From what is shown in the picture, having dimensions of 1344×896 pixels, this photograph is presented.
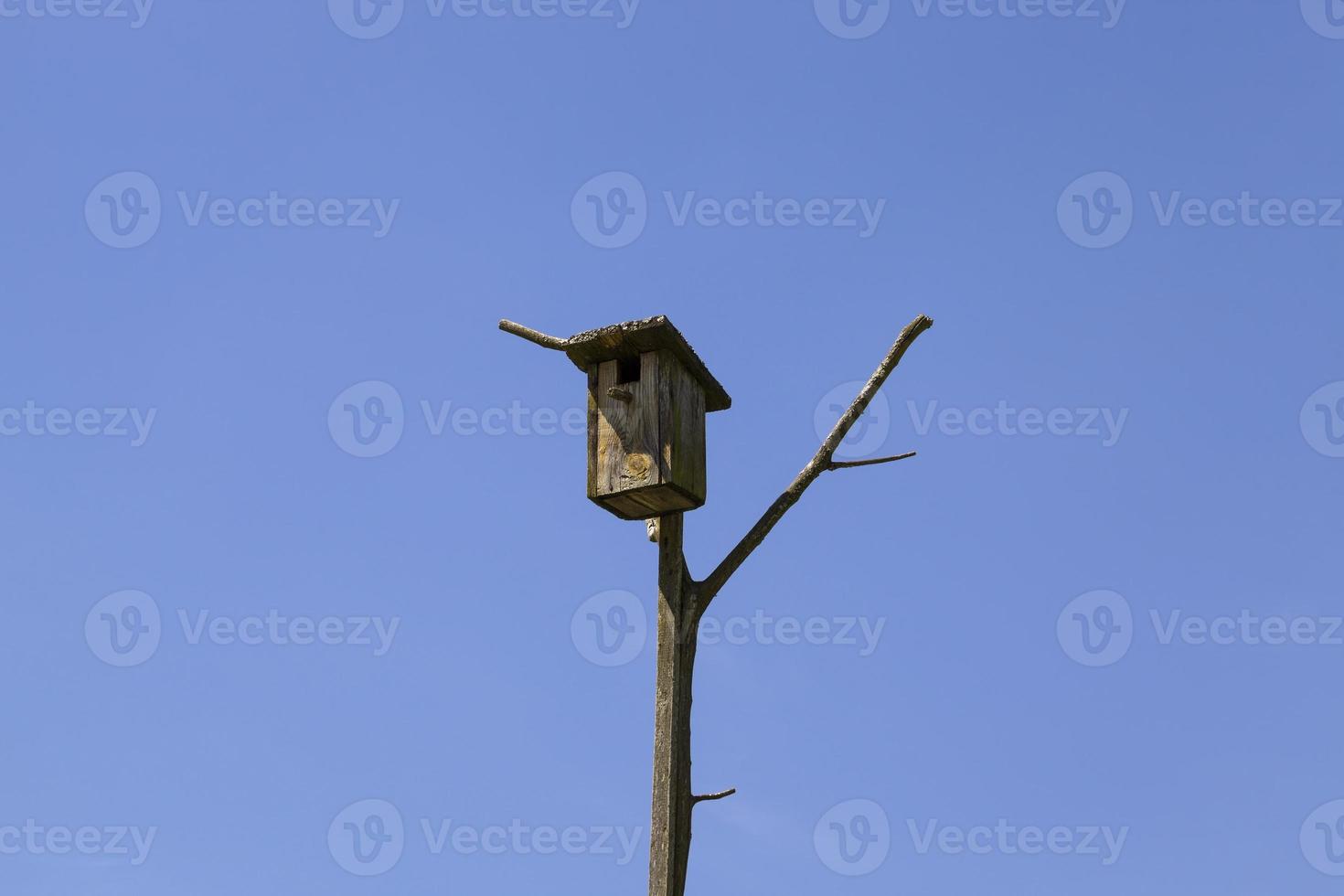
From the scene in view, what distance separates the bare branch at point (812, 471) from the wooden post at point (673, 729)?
0.12m

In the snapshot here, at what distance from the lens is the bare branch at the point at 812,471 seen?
561 centimetres

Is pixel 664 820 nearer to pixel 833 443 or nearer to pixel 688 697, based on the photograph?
pixel 688 697

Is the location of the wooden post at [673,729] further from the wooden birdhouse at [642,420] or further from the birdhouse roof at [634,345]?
the birdhouse roof at [634,345]

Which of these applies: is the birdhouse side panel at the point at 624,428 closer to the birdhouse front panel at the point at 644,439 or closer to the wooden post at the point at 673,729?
the birdhouse front panel at the point at 644,439

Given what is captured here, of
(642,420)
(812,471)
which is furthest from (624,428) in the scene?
(812,471)

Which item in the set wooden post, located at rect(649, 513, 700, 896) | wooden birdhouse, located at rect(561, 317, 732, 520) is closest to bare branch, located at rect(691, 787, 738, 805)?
wooden post, located at rect(649, 513, 700, 896)

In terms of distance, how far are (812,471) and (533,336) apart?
1.46 metres

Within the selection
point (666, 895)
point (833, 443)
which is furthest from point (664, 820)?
point (833, 443)

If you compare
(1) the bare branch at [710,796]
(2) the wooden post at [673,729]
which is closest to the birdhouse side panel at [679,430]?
(2) the wooden post at [673,729]

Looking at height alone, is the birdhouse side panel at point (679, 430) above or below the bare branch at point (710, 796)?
above

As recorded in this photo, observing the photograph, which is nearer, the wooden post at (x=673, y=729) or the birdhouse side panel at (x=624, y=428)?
the wooden post at (x=673, y=729)

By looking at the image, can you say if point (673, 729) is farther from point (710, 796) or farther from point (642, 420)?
point (642, 420)

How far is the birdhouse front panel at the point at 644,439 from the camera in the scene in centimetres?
568

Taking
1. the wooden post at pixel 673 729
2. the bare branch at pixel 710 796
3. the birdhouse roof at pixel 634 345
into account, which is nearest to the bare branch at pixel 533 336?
the birdhouse roof at pixel 634 345
